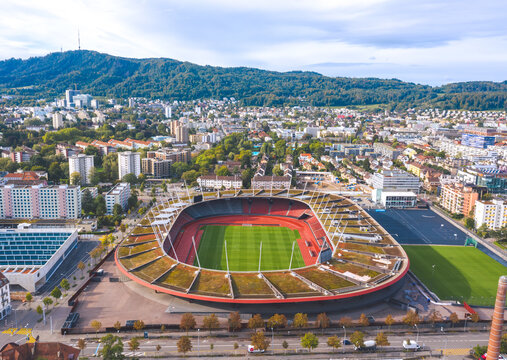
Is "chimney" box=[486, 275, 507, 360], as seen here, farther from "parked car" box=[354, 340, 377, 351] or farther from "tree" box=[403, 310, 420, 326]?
"parked car" box=[354, 340, 377, 351]

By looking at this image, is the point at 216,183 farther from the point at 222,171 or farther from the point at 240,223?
the point at 240,223

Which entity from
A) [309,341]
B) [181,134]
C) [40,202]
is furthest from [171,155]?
[309,341]

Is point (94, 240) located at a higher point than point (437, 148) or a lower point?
lower

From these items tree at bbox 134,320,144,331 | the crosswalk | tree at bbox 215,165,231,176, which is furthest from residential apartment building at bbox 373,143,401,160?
the crosswalk

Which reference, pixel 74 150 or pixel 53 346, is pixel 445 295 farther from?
pixel 74 150

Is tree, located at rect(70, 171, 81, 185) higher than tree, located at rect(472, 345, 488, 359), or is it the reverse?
tree, located at rect(70, 171, 81, 185)

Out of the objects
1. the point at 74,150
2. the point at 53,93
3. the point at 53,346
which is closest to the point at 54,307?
the point at 53,346
